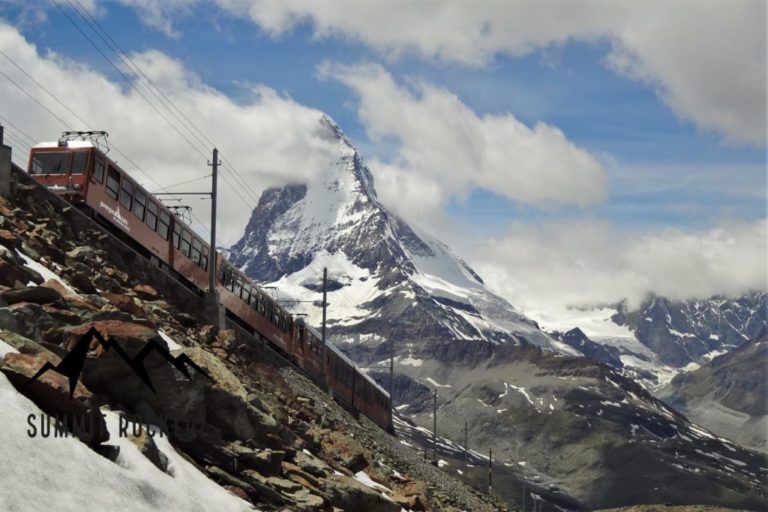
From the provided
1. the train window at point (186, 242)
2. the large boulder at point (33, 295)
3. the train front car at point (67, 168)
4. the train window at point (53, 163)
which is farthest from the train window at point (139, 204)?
the large boulder at point (33, 295)

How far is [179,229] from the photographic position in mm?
50906

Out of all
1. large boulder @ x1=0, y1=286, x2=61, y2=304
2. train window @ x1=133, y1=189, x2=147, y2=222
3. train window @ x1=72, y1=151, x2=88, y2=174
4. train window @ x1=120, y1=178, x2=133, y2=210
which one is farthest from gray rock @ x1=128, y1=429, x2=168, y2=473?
train window @ x1=133, y1=189, x2=147, y2=222

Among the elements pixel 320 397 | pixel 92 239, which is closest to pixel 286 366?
pixel 320 397

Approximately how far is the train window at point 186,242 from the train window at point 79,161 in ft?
34.0

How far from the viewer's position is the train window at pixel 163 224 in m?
48.1

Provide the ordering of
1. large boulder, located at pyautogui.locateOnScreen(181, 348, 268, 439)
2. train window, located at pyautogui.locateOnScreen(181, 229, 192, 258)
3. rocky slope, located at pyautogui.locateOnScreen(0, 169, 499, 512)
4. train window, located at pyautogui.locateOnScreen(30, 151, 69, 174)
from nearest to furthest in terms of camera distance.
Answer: rocky slope, located at pyautogui.locateOnScreen(0, 169, 499, 512) → large boulder, located at pyautogui.locateOnScreen(181, 348, 268, 439) → train window, located at pyautogui.locateOnScreen(30, 151, 69, 174) → train window, located at pyautogui.locateOnScreen(181, 229, 192, 258)

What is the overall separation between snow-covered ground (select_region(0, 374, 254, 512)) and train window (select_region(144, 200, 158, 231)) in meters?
26.6

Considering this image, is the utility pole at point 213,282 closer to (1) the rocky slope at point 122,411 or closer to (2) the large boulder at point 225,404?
(1) the rocky slope at point 122,411

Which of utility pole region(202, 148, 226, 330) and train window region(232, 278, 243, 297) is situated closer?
utility pole region(202, 148, 226, 330)

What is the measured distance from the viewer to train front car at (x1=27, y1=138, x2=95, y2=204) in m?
40.9

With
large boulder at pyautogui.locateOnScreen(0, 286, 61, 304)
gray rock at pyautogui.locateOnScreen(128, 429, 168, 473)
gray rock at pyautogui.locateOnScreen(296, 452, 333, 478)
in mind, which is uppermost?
large boulder at pyautogui.locateOnScreen(0, 286, 61, 304)

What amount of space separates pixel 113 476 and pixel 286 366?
41135 millimetres

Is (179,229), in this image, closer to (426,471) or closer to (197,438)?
(426,471)

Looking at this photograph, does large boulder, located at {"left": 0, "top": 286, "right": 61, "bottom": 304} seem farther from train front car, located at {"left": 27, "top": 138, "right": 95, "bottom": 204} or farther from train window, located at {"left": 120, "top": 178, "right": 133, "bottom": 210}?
train window, located at {"left": 120, "top": 178, "right": 133, "bottom": 210}
